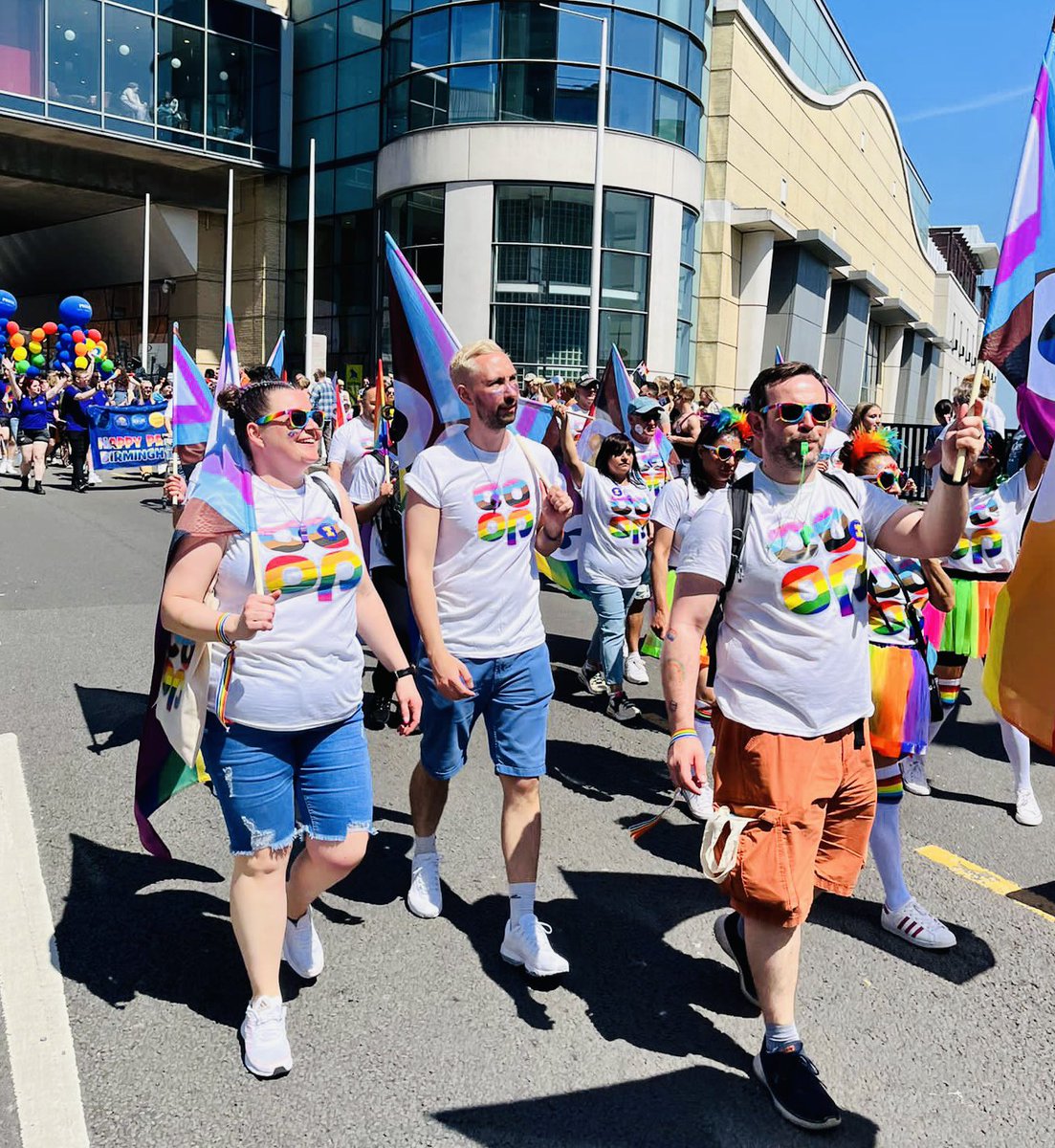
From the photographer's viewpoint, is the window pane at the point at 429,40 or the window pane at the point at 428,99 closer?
the window pane at the point at 429,40

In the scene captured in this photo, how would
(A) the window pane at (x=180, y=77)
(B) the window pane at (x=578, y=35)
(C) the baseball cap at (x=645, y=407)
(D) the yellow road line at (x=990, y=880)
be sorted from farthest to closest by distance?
(A) the window pane at (x=180, y=77), (B) the window pane at (x=578, y=35), (C) the baseball cap at (x=645, y=407), (D) the yellow road line at (x=990, y=880)

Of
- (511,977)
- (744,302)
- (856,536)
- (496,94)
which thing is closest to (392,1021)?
(511,977)

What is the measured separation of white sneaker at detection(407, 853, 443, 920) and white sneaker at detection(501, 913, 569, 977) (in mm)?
393

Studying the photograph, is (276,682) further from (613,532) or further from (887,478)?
(613,532)

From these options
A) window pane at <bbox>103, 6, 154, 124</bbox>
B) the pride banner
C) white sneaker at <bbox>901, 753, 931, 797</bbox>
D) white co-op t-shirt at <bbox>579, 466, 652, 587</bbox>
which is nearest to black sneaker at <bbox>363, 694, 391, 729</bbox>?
white co-op t-shirt at <bbox>579, 466, 652, 587</bbox>

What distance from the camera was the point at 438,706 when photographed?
376cm

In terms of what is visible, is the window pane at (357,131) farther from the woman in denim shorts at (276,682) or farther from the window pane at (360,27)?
the woman in denim shorts at (276,682)

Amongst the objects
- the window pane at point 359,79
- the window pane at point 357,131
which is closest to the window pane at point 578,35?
the window pane at point 359,79

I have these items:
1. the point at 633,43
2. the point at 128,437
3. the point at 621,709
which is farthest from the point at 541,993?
the point at 633,43

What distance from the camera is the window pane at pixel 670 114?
2533cm

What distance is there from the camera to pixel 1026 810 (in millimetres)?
5039

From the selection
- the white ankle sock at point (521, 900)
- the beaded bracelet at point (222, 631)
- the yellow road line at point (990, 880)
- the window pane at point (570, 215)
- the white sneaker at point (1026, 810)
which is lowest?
the yellow road line at point (990, 880)

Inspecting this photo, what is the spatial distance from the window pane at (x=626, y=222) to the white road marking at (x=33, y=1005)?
2272cm

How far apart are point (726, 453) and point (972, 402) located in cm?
254
